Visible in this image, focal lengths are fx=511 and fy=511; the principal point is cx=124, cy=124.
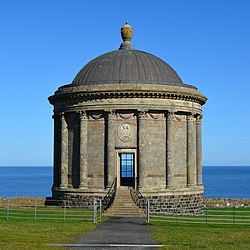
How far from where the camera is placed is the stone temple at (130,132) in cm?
3309

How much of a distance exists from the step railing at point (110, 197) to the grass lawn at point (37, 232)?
6.07 m

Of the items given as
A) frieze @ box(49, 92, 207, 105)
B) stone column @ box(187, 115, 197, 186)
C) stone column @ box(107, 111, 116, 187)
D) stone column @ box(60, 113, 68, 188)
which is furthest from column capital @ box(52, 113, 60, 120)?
stone column @ box(187, 115, 197, 186)

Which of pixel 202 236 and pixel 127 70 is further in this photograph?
pixel 127 70

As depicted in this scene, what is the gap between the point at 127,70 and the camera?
34719 millimetres

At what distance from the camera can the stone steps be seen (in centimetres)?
2864

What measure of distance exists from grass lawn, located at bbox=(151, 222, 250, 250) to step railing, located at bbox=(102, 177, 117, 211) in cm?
668

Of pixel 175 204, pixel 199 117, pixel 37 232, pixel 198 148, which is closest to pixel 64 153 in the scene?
pixel 175 204

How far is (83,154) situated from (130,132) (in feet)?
11.4

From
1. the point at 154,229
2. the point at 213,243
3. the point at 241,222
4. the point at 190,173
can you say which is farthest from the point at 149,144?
the point at 213,243

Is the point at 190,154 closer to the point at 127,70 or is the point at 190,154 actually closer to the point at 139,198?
the point at 139,198

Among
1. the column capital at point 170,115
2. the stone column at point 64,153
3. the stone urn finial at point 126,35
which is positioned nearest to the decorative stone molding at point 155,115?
the column capital at point 170,115

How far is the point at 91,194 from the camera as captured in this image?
1315 inches

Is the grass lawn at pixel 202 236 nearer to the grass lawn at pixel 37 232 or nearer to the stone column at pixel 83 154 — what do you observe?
the grass lawn at pixel 37 232

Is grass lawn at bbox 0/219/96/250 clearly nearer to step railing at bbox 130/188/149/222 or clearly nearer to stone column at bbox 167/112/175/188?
step railing at bbox 130/188/149/222
